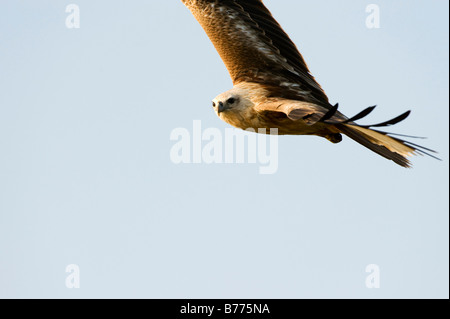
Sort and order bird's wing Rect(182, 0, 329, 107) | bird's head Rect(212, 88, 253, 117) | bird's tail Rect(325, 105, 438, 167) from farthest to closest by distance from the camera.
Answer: bird's wing Rect(182, 0, 329, 107)
bird's head Rect(212, 88, 253, 117)
bird's tail Rect(325, 105, 438, 167)

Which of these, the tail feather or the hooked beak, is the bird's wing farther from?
the tail feather

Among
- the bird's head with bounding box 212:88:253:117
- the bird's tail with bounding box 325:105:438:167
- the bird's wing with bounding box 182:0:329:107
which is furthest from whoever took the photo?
the bird's wing with bounding box 182:0:329:107

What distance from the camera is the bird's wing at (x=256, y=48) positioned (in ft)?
34.0

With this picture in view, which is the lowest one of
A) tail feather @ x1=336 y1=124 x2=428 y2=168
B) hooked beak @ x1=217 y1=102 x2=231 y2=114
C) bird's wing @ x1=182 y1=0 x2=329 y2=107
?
tail feather @ x1=336 y1=124 x2=428 y2=168

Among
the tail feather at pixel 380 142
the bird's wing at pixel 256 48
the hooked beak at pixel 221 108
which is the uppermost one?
the bird's wing at pixel 256 48

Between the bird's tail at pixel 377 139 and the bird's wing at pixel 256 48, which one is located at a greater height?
the bird's wing at pixel 256 48

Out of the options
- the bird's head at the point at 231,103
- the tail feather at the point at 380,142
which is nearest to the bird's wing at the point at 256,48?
the bird's head at the point at 231,103

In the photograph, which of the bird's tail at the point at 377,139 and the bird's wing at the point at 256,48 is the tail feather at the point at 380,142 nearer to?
the bird's tail at the point at 377,139

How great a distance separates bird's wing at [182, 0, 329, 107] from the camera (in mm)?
10373

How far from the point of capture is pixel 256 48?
10.8 meters

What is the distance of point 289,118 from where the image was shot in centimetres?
875

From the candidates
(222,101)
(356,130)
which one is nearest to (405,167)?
(356,130)

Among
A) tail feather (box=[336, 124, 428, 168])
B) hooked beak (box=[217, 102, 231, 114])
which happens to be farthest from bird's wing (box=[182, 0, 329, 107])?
tail feather (box=[336, 124, 428, 168])
